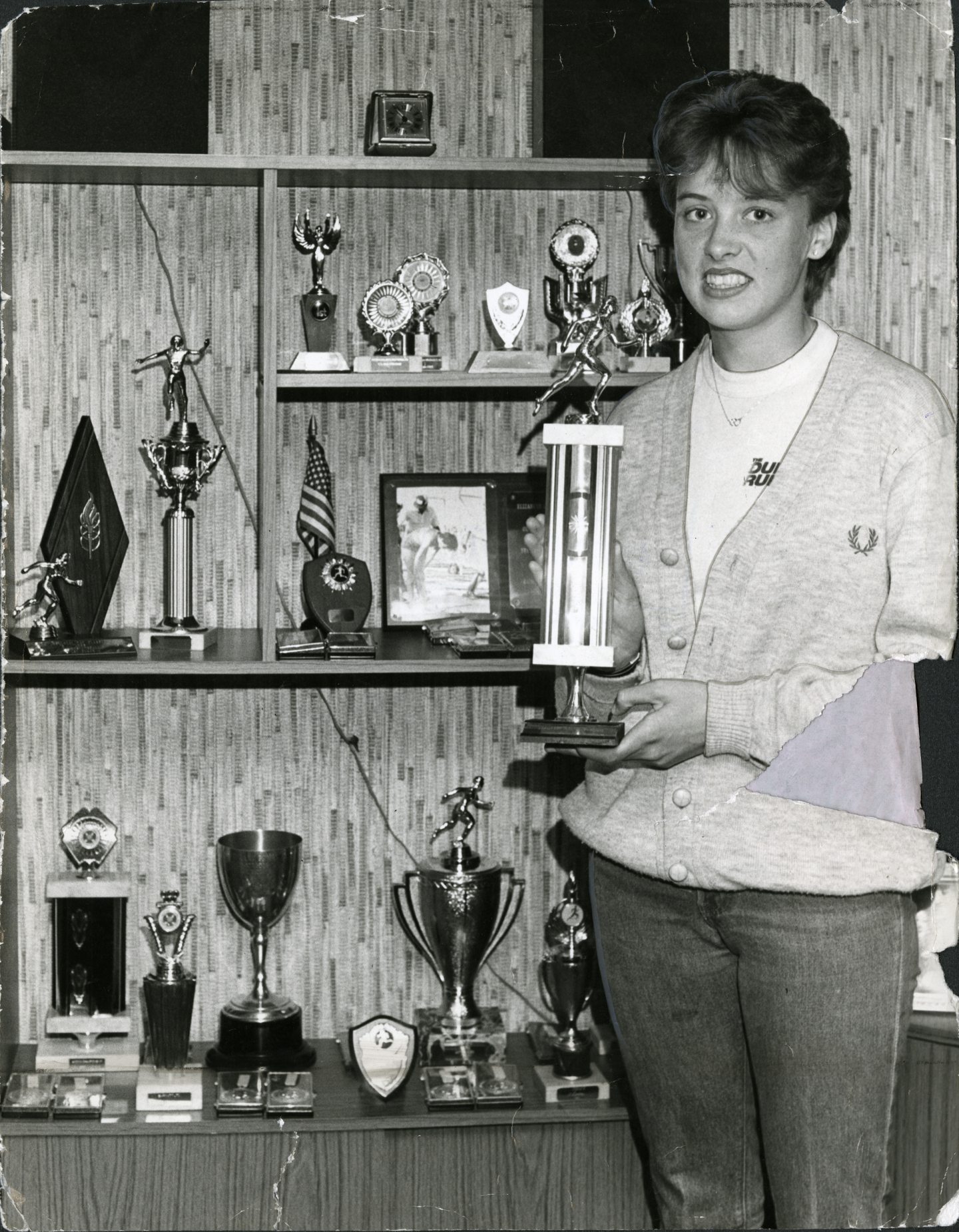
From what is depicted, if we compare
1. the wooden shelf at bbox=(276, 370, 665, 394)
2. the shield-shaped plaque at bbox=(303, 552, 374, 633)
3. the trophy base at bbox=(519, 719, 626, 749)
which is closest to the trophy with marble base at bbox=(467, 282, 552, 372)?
the wooden shelf at bbox=(276, 370, 665, 394)

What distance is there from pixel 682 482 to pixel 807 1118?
0.77 metres

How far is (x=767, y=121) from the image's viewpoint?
→ 1.74 m

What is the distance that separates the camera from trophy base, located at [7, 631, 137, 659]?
7.09 feet

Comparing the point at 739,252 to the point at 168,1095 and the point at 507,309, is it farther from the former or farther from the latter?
the point at 168,1095

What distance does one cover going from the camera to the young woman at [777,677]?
168cm

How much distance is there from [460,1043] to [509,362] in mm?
1102

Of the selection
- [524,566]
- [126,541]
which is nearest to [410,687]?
[524,566]

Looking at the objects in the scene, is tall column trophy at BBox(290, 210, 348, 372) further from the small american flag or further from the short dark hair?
the short dark hair

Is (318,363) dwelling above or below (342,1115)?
above

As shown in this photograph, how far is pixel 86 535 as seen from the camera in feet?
7.45

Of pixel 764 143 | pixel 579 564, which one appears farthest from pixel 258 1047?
pixel 764 143

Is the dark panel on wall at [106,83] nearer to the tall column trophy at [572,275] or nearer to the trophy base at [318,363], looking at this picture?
the trophy base at [318,363]

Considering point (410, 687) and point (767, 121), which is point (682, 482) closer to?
point (767, 121)

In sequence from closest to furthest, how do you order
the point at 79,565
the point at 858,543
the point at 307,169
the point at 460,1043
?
the point at 858,543 < the point at 307,169 < the point at 79,565 < the point at 460,1043
